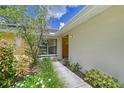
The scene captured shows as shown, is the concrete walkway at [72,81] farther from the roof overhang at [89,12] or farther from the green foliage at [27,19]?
the green foliage at [27,19]

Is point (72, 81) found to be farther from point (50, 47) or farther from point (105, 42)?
point (50, 47)

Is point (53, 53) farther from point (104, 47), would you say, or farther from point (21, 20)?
point (104, 47)

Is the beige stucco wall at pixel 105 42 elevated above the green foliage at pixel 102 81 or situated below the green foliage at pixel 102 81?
above

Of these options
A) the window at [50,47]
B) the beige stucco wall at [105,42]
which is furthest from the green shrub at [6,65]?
the window at [50,47]

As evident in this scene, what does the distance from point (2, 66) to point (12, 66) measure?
498 mm

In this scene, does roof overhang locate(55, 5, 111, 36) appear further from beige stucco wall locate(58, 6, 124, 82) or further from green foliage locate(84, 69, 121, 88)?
green foliage locate(84, 69, 121, 88)

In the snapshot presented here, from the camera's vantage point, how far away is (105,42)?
25.7 feet

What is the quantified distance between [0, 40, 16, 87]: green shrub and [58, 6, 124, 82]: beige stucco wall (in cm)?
416

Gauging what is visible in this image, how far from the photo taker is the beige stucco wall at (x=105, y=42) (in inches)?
262

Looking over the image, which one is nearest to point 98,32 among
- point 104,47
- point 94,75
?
point 104,47

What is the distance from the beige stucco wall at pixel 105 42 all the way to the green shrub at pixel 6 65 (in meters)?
4.16

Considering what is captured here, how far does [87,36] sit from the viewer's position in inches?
403
